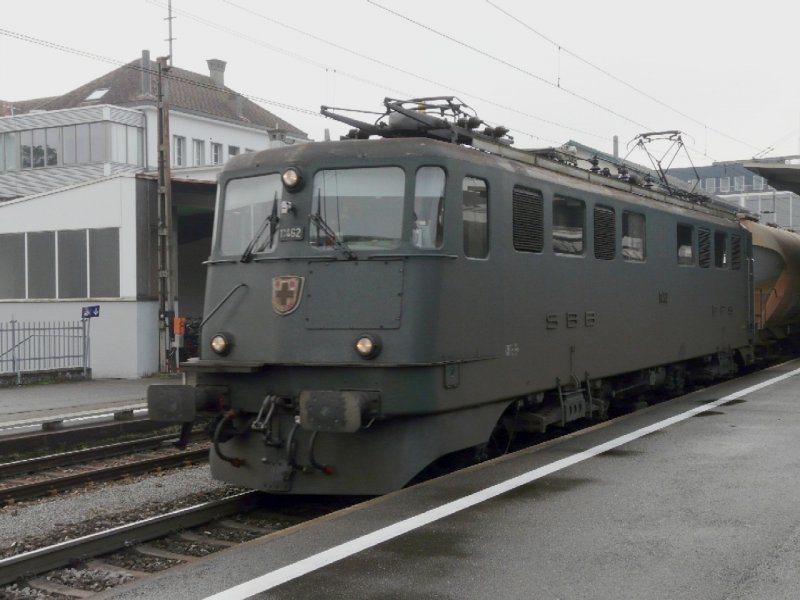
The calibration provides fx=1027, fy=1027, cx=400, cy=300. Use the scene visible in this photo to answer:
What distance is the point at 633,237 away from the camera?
12234 mm

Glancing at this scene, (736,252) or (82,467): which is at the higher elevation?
(736,252)

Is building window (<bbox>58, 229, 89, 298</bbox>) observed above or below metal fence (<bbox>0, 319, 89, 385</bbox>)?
above

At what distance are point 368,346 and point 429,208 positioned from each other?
1.27m

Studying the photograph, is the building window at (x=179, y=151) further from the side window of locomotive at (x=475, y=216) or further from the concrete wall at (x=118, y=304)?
the side window of locomotive at (x=475, y=216)

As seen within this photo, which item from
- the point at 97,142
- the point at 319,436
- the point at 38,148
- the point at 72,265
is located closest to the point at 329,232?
the point at 319,436

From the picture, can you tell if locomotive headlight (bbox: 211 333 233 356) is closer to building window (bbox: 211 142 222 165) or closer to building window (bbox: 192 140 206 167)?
building window (bbox: 192 140 206 167)

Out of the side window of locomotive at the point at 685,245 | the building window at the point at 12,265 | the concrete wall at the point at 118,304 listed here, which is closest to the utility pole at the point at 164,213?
the concrete wall at the point at 118,304

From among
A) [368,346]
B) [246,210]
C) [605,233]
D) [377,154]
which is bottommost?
[368,346]

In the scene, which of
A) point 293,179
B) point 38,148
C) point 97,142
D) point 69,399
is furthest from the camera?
point 38,148

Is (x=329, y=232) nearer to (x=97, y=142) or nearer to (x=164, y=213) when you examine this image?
(x=164, y=213)

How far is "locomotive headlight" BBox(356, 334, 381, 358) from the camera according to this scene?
26.6 ft

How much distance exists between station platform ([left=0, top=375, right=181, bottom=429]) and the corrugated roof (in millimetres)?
32866

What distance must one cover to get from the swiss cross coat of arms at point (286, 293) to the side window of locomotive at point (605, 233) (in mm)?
3880

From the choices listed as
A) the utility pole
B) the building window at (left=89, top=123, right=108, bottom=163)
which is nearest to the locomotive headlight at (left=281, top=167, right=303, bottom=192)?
the utility pole
